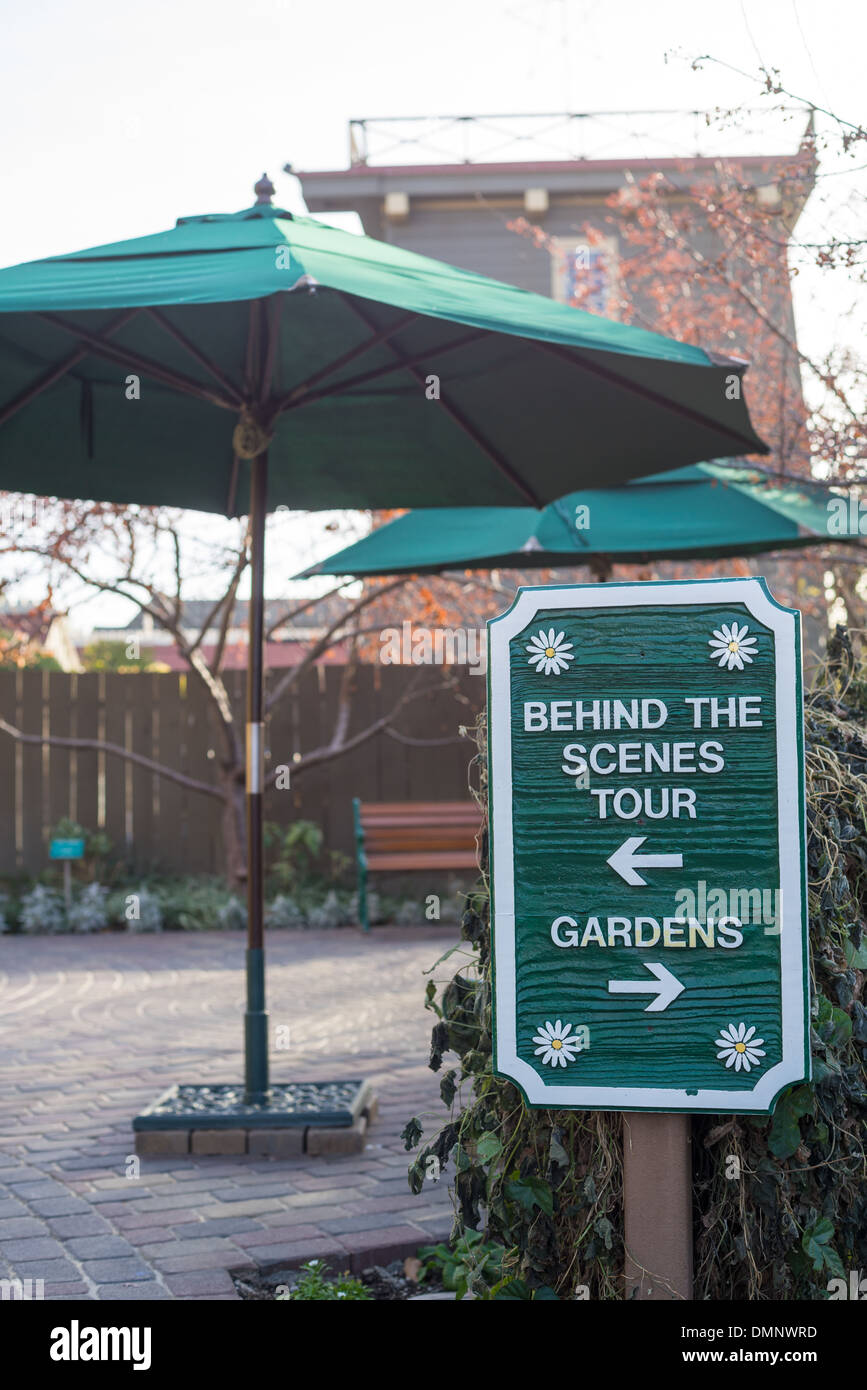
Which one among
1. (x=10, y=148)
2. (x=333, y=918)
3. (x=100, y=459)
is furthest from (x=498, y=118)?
(x=100, y=459)

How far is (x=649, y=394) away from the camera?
4473mm

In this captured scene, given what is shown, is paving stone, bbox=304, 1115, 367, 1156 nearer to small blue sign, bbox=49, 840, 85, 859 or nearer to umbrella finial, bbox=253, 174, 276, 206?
umbrella finial, bbox=253, 174, 276, 206

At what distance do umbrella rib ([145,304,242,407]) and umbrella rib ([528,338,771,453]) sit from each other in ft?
3.56

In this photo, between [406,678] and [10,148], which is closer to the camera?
[10,148]

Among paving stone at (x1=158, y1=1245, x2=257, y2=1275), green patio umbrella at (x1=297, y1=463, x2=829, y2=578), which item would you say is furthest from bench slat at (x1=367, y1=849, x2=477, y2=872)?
paving stone at (x1=158, y1=1245, x2=257, y2=1275)

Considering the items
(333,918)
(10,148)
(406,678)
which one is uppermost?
(10,148)

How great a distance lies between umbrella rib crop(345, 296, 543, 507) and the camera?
453 cm

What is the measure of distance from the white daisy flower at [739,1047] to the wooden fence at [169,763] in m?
8.91

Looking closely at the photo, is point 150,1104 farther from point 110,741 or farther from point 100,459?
point 110,741

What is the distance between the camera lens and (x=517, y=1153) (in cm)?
237

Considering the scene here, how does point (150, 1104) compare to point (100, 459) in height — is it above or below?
below

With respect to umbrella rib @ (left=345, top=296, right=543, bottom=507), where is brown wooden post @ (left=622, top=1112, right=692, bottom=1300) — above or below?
below
